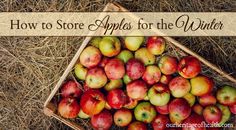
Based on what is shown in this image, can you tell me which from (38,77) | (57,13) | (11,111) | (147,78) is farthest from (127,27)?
(11,111)

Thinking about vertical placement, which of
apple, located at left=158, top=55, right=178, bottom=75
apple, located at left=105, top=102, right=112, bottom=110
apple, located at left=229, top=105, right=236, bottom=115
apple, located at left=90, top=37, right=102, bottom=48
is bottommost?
apple, located at left=105, top=102, right=112, bottom=110

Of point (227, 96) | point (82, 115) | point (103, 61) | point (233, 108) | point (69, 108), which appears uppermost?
point (103, 61)

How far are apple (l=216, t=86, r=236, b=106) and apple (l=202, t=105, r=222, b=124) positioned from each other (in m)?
0.09

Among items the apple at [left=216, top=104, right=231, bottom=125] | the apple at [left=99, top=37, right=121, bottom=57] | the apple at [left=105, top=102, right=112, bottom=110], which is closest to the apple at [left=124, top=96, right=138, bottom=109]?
the apple at [left=105, top=102, right=112, bottom=110]

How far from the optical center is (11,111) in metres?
3.27

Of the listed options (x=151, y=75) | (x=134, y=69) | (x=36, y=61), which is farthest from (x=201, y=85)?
(x=36, y=61)

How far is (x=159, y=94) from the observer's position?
2.80m

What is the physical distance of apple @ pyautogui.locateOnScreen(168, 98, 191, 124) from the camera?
9.14 feet

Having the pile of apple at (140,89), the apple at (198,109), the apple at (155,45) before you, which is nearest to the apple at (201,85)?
the pile of apple at (140,89)

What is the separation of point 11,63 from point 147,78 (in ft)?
3.82

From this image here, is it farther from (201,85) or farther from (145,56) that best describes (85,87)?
(201,85)

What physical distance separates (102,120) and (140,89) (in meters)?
0.36

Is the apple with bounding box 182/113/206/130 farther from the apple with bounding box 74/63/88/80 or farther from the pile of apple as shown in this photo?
the apple with bounding box 74/63/88/80

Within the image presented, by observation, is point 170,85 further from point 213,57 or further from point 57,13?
point 57,13
